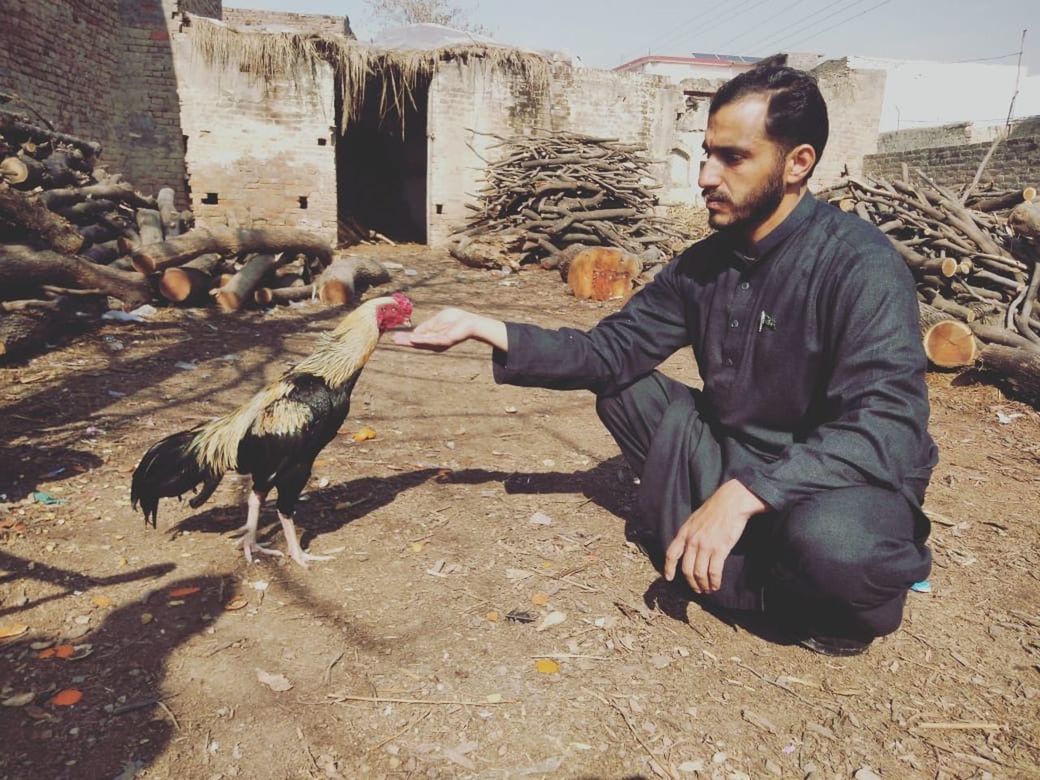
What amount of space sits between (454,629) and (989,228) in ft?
28.8

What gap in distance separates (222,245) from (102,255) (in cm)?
125

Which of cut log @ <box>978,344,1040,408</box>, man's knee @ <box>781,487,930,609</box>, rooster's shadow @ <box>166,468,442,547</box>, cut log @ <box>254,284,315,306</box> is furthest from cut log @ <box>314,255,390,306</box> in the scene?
man's knee @ <box>781,487,930,609</box>

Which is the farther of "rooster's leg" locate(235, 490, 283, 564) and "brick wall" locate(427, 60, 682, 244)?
"brick wall" locate(427, 60, 682, 244)

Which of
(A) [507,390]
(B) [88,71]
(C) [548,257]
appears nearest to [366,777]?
(A) [507,390]

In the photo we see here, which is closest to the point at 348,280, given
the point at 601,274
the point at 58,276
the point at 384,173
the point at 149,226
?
the point at 149,226

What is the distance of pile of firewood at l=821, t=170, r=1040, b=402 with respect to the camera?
655 cm

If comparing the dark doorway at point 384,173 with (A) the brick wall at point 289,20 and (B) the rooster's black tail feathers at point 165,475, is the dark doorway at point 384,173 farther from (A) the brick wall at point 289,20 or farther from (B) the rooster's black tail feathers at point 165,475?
(B) the rooster's black tail feathers at point 165,475

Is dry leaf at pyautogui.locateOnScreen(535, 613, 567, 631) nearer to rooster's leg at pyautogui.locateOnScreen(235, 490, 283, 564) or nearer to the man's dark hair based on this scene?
rooster's leg at pyautogui.locateOnScreen(235, 490, 283, 564)

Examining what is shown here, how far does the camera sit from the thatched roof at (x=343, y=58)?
1256 cm

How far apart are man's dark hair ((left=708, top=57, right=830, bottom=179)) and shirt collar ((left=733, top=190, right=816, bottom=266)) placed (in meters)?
0.21

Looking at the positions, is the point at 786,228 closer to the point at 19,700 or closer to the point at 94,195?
the point at 19,700

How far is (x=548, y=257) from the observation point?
12.3 m

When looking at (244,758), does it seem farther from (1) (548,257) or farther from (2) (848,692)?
(1) (548,257)

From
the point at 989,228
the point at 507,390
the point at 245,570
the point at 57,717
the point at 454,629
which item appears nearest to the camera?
the point at 57,717
